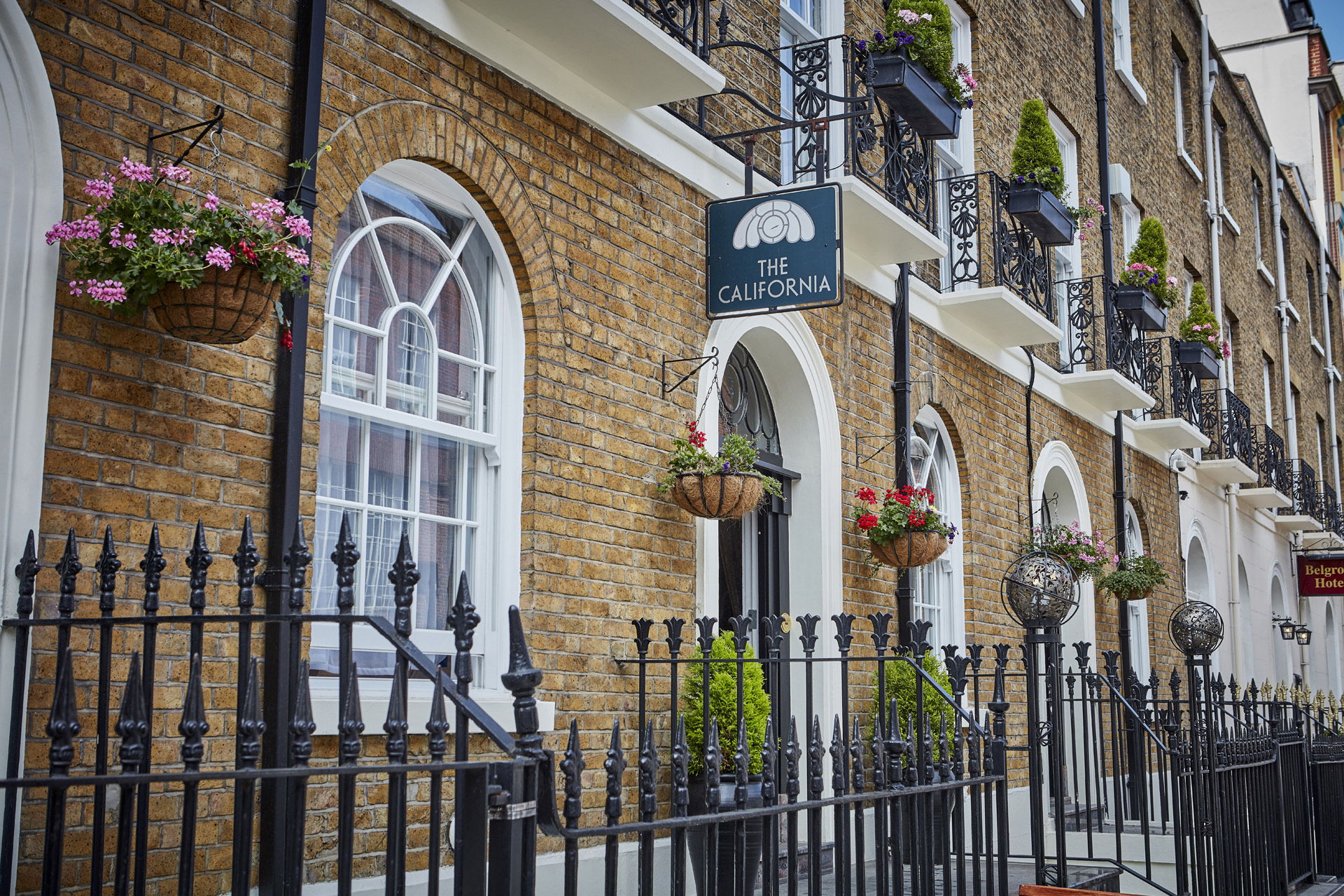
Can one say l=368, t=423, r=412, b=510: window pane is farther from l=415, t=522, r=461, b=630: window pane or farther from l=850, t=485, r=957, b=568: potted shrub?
l=850, t=485, r=957, b=568: potted shrub

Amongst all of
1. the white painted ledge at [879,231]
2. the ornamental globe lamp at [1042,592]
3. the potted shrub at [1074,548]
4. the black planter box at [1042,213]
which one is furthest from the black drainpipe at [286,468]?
the potted shrub at [1074,548]

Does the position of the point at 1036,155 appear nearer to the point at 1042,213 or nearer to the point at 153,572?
the point at 1042,213

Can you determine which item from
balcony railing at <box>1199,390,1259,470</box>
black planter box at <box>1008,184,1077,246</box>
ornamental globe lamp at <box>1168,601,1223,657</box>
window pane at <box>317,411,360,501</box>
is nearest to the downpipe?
balcony railing at <box>1199,390,1259,470</box>

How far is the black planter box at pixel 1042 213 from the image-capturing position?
10898 mm

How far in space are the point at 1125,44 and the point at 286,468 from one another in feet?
46.6

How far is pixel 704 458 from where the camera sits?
661cm

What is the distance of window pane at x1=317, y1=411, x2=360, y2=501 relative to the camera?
5152 mm

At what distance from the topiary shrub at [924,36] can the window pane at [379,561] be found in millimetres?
4978

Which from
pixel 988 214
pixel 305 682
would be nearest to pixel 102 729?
pixel 305 682

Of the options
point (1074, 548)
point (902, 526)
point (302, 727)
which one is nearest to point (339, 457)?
point (302, 727)

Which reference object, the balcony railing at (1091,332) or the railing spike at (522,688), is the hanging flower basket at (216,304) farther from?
the balcony railing at (1091,332)

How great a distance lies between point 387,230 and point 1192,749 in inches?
196

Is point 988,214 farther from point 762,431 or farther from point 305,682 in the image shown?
point 305,682

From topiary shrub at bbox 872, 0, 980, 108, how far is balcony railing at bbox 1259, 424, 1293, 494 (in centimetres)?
1288
